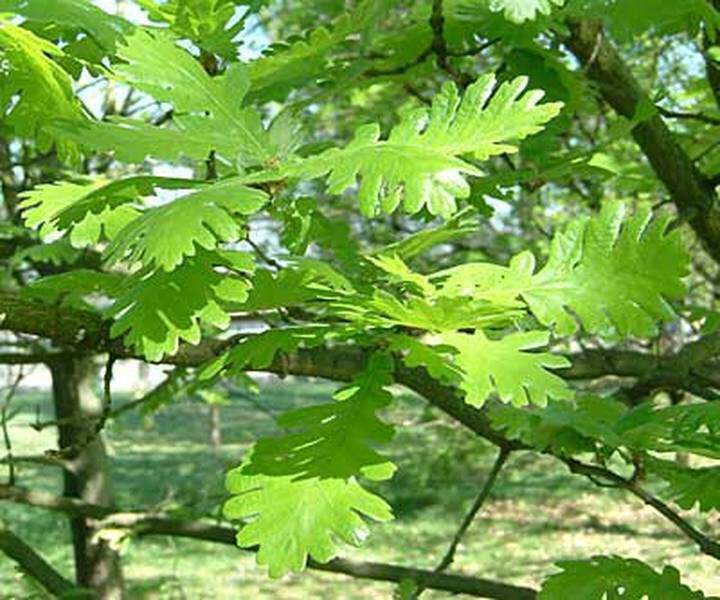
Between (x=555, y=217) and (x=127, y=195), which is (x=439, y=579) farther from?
(x=555, y=217)

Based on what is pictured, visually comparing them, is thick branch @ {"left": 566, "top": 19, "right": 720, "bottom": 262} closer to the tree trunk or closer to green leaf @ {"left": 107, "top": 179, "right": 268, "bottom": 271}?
green leaf @ {"left": 107, "top": 179, "right": 268, "bottom": 271}

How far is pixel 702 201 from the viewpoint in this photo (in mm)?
1981

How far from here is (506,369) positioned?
853 millimetres

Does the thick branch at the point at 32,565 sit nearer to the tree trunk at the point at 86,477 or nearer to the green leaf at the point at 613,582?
the tree trunk at the point at 86,477

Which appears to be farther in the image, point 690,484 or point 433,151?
point 690,484

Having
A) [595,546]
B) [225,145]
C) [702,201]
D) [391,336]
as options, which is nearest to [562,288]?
[391,336]

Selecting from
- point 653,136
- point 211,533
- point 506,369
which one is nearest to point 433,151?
point 506,369

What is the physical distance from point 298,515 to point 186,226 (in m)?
0.21

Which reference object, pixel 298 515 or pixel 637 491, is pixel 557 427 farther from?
pixel 298 515

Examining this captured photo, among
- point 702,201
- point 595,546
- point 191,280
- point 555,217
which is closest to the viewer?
point 191,280

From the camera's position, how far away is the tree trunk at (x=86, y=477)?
338 centimetres

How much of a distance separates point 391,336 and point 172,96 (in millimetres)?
255

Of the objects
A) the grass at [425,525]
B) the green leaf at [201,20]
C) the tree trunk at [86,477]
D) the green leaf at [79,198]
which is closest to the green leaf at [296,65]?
the green leaf at [201,20]

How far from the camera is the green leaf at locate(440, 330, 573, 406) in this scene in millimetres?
832
